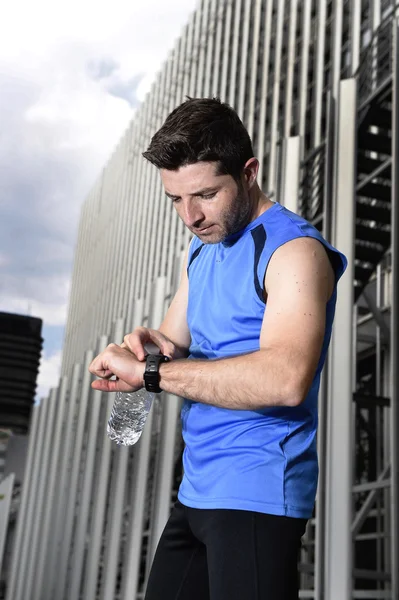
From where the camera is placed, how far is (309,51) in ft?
46.2

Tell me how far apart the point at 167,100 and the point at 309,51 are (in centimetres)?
1149

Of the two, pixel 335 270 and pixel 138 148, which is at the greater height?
pixel 138 148

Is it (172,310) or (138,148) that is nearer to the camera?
(172,310)

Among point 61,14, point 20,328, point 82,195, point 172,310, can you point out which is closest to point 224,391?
point 172,310

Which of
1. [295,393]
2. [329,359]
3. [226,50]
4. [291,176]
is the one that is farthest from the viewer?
[226,50]

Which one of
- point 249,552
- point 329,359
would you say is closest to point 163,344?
point 249,552

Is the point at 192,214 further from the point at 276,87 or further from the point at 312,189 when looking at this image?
the point at 276,87

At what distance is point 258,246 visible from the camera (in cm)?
153

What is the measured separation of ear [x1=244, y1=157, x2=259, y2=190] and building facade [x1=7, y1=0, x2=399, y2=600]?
2110 millimetres

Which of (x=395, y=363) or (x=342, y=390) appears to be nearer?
(x=342, y=390)

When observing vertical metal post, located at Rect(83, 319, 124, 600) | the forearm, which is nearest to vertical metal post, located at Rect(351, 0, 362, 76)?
vertical metal post, located at Rect(83, 319, 124, 600)

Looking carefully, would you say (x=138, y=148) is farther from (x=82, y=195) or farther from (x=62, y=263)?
(x=62, y=263)

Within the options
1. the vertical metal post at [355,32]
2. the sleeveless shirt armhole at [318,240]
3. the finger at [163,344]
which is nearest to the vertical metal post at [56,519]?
the vertical metal post at [355,32]

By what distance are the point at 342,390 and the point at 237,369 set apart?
2284 mm
